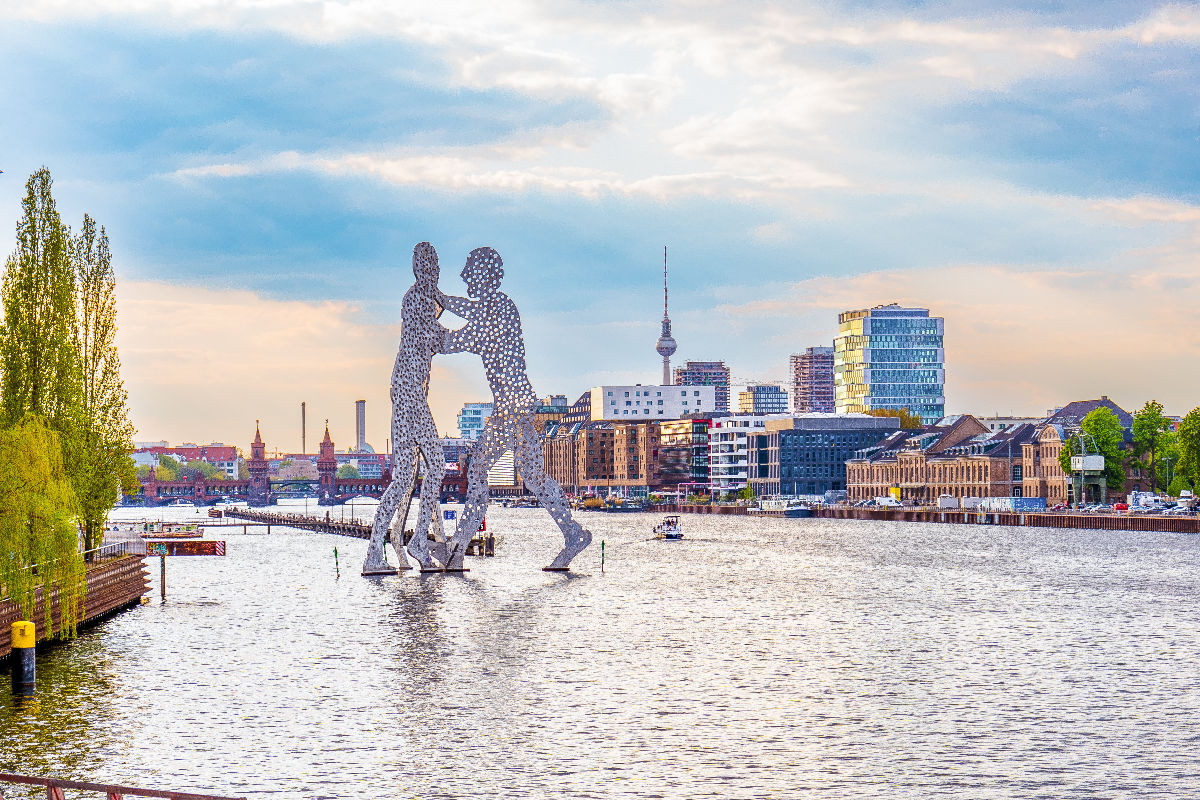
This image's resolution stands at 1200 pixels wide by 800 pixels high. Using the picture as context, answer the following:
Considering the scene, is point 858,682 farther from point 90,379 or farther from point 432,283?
point 432,283

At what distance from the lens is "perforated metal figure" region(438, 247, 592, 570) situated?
289 feet

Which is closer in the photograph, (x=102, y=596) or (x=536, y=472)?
(x=102, y=596)

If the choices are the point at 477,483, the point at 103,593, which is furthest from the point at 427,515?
the point at 103,593

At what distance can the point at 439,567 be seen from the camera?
9919 centimetres

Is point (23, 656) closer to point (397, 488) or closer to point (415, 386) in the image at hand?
point (415, 386)

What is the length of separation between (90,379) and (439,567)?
35.3 metres

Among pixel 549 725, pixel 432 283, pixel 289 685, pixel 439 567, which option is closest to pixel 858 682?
pixel 549 725

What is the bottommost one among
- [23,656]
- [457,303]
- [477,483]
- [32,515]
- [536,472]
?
[23,656]

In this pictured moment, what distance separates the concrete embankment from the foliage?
96 cm

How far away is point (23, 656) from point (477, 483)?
48.1 meters

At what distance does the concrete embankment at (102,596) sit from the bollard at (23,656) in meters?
1.68

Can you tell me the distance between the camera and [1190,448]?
178 meters

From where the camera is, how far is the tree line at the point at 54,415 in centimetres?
4566

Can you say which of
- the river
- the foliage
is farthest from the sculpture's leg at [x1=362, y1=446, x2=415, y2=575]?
the foliage
